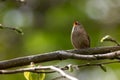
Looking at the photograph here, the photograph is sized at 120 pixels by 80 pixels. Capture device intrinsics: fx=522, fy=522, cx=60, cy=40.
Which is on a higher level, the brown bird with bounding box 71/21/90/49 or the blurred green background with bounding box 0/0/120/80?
the blurred green background with bounding box 0/0/120/80

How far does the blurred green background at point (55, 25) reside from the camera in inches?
320

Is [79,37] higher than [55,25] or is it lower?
lower

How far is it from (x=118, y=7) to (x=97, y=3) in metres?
1.42

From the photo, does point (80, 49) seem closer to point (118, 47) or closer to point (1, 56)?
point (118, 47)

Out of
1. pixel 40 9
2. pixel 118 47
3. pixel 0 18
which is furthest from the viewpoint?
pixel 40 9

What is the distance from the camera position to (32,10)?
981 cm

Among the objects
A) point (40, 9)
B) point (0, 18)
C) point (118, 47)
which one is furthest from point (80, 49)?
point (40, 9)

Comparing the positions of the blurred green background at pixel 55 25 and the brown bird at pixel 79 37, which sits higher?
the blurred green background at pixel 55 25

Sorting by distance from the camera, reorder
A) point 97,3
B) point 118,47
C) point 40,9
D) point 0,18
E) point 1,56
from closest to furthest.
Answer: point 118,47 < point 1,56 < point 0,18 < point 40,9 < point 97,3

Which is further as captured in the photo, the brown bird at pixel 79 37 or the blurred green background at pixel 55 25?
the blurred green background at pixel 55 25

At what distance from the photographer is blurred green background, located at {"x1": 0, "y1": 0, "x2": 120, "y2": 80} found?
8.12 m

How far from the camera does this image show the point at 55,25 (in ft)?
29.5

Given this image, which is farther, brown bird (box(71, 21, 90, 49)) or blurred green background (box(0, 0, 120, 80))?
blurred green background (box(0, 0, 120, 80))

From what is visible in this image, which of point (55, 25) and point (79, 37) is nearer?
point (79, 37)
